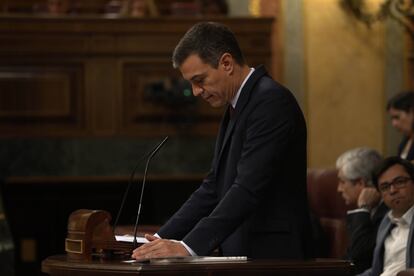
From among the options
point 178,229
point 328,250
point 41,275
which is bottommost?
point 41,275

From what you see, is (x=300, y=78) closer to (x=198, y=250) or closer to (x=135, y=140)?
(x=135, y=140)

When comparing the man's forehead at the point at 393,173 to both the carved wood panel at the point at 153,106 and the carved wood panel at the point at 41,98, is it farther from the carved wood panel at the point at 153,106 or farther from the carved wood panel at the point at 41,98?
the carved wood panel at the point at 41,98

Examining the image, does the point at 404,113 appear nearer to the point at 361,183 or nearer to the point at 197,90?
the point at 361,183

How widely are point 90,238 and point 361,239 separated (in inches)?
72.7

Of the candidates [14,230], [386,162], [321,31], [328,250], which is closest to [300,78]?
[321,31]

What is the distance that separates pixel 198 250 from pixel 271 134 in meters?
0.38

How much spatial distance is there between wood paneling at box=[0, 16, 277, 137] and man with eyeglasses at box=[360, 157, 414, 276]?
3.52 m

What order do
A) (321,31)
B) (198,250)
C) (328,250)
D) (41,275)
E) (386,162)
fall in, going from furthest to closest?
(321,31) → (41,275) → (328,250) → (386,162) → (198,250)

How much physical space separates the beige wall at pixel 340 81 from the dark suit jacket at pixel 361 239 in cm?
333

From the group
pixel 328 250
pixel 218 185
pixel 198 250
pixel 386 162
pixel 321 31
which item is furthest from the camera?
pixel 321 31

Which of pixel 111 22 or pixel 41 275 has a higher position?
pixel 111 22

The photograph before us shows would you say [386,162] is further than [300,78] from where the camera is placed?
No

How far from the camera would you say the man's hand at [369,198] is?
181 inches

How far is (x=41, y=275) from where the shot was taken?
7.13 m
